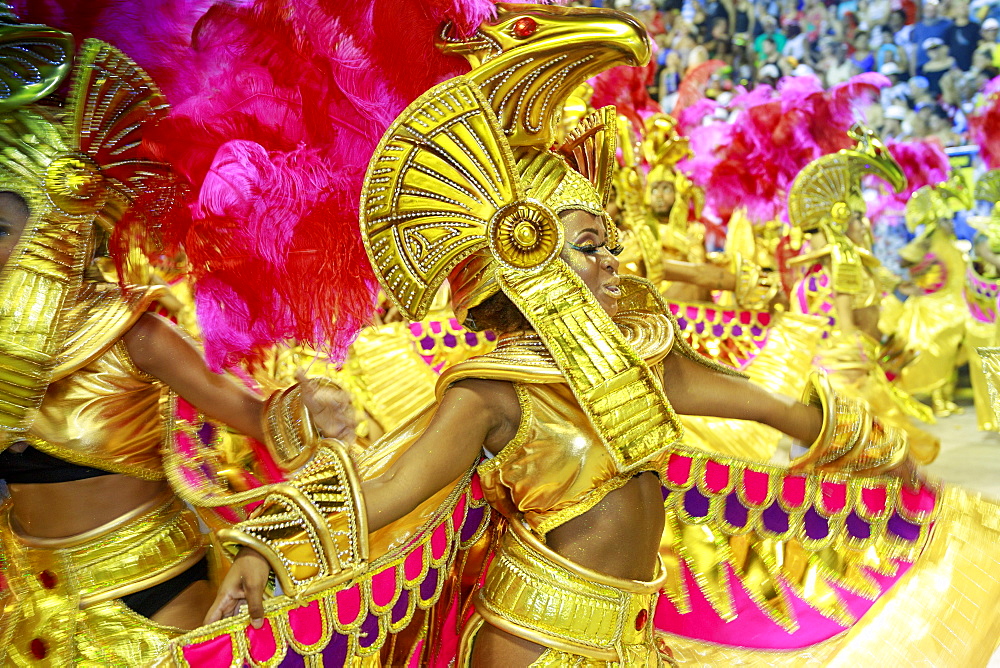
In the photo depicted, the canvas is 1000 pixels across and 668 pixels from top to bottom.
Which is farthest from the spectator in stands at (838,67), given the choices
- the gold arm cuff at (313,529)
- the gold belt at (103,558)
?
the gold arm cuff at (313,529)

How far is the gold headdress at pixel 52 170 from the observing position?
1663 millimetres

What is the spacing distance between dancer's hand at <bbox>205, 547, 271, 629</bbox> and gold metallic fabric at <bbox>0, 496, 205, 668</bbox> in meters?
0.48

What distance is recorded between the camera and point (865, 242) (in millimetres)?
5387

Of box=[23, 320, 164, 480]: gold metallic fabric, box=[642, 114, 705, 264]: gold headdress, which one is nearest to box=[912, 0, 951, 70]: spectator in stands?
box=[642, 114, 705, 264]: gold headdress

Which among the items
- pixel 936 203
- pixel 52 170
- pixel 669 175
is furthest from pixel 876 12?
pixel 52 170

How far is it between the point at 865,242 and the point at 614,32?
4.37 meters

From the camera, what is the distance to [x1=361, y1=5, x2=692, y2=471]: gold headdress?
1523 millimetres

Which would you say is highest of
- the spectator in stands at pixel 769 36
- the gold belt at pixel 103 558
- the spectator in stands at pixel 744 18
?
the gold belt at pixel 103 558

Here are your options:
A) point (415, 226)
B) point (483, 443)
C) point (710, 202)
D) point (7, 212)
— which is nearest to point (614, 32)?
point (415, 226)

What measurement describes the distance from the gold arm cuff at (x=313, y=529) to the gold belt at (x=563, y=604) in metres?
0.35

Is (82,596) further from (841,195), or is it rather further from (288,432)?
(841,195)

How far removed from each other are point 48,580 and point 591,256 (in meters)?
1.31

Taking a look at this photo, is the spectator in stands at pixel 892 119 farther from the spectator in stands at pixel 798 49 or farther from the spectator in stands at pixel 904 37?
the spectator in stands at pixel 798 49

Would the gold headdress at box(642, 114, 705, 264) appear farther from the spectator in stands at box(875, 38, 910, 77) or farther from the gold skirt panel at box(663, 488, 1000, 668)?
the spectator in stands at box(875, 38, 910, 77)
